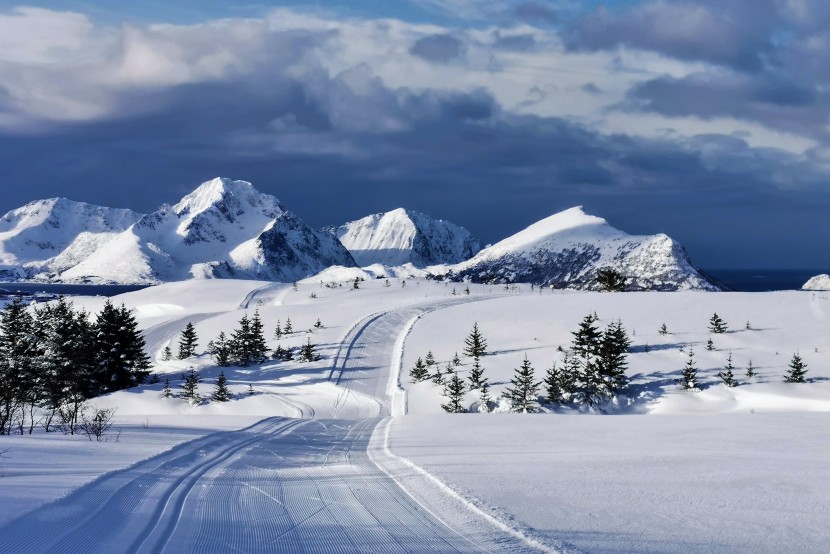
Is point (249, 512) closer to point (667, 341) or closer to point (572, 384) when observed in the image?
point (572, 384)

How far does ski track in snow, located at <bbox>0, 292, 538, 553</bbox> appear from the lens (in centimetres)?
688

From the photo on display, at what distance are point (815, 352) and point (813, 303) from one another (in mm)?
16028

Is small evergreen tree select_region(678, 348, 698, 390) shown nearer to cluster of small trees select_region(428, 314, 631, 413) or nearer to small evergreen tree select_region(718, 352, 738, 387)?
small evergreen tree select_region(718, 352, 738, 387)

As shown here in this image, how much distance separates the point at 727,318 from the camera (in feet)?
155

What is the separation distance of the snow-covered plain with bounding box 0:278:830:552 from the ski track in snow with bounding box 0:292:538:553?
0.27 m

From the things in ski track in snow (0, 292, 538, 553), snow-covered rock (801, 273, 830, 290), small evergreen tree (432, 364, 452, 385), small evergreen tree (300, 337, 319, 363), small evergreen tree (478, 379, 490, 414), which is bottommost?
small evergreen tree (478, 379, 490, 414)

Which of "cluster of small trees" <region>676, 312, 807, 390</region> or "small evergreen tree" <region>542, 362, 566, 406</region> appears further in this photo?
A: "cluster of small trees" <region>676, 312, 807, 390</region>

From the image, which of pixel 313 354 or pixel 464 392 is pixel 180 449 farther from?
pixel 313 354

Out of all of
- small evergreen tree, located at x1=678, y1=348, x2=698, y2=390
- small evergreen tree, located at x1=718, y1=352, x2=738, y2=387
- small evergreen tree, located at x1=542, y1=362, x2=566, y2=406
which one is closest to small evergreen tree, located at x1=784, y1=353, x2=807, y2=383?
small evergreen tree, located at x1=718, y1=352, x2=738, y2=387

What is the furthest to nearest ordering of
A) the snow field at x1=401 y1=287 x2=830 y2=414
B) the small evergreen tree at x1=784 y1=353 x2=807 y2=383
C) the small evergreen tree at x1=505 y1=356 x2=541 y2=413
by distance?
the small evergreen tree at x1=784 y1=353 x2=807 y2=383, the snow field at x1=401 y1=287 x2=830 y2=414, the small evergreen tree at x1=505 y1=356 x2=541 y2=413

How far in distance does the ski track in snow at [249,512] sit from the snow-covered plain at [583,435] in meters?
0.27

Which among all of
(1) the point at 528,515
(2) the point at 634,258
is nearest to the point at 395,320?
(1) the point at 528,515

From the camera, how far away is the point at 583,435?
17125mm

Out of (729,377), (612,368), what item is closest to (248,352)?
(612,368)
